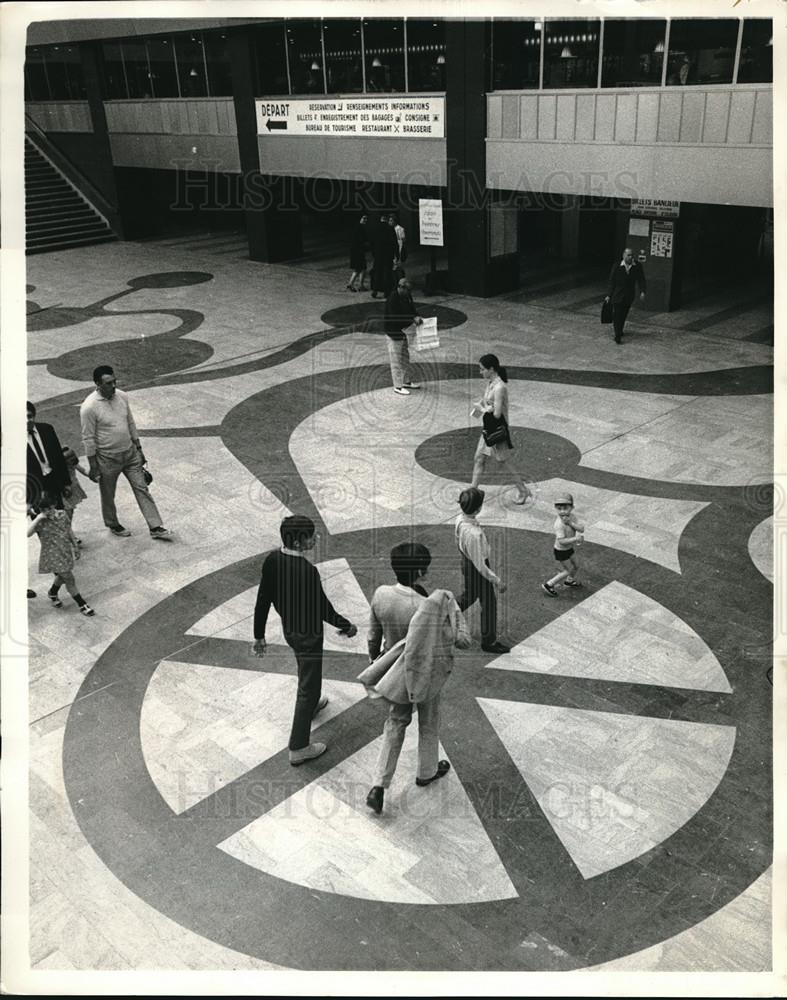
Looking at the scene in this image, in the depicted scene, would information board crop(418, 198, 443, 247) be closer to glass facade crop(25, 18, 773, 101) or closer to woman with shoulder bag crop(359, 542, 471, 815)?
glass facade crop(25, 18, 773, 101)

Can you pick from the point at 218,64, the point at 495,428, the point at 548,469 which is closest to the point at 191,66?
the point at 218,64

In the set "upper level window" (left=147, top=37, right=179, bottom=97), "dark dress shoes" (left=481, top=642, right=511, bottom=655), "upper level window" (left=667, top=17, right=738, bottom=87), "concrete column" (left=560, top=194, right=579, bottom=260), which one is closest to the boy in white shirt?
"dark dress shoes" (left=481, top=642, right=511, bottom=655)

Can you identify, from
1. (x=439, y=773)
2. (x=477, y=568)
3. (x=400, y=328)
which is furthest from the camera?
(x=400, y=328)

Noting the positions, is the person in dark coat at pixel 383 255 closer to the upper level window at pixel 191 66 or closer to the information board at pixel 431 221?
the information board at pixel 431 221

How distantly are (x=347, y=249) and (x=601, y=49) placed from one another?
12.1 metres

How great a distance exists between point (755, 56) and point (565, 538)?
10327 mm

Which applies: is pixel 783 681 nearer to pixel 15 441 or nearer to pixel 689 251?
pixel 15 441

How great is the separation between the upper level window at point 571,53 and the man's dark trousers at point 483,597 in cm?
1283

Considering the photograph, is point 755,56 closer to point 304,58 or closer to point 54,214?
point 304,58

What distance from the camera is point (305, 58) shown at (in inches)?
843

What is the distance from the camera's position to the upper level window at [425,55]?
18609 millimetres

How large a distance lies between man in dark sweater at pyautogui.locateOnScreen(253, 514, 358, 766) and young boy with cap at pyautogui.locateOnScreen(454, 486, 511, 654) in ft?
4.31

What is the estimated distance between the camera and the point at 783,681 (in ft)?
9.67

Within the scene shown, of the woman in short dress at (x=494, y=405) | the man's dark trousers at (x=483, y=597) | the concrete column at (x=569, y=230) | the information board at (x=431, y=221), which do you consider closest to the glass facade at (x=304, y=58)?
the information board at (x=431, y=221)
